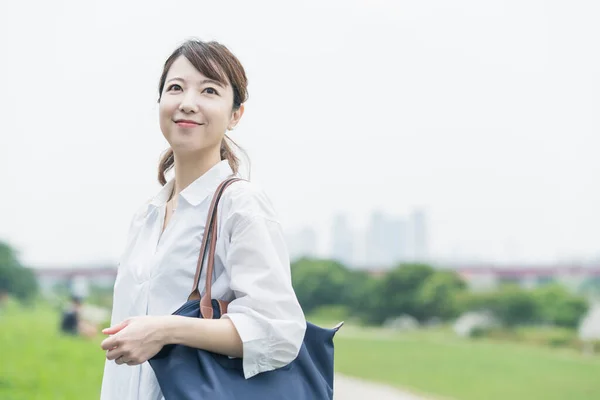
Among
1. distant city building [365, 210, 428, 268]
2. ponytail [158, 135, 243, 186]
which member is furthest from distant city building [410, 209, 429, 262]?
ponytail [158, 135, 243, 186]

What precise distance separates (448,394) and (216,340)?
7.86 metres

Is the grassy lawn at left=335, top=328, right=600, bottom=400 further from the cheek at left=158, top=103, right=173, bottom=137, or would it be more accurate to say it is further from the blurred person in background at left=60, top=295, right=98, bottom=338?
the cheek at left=158, top=103, right=173, bottom=137

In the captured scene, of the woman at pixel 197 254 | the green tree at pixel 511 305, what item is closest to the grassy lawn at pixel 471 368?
the green tree at pixel 511 305

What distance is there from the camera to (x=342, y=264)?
12508mm

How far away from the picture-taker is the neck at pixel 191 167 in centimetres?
107

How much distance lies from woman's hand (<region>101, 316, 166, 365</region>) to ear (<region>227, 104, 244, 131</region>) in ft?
1.02

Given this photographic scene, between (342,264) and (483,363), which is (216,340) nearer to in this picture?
(483,363)

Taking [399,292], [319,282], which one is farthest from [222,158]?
[399,292]

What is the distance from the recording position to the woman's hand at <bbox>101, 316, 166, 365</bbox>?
0.88 metres

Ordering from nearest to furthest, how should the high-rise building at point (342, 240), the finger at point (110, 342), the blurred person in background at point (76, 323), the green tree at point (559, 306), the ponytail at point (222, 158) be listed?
the finger at point (110, 342) < the ponytail at point (222, 158) < the blurred person in background at point (76, 323) < the green tree at point (559, 306) < the high-rise building at point (342, 240)

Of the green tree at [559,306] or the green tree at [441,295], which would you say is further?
the green tree at [441,295]

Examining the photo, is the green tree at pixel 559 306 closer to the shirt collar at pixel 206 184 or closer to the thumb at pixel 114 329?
the shirt collar at pixel 206 184

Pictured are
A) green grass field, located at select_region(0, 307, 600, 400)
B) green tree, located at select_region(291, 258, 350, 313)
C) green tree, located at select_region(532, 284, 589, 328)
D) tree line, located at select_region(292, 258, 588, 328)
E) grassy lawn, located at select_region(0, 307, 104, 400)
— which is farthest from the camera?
green tree, located at select_region(291, 258, 350, 313)

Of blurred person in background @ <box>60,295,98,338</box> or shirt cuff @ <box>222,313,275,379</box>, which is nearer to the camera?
shirt cuff @ <box>222,313,275,379</box>
